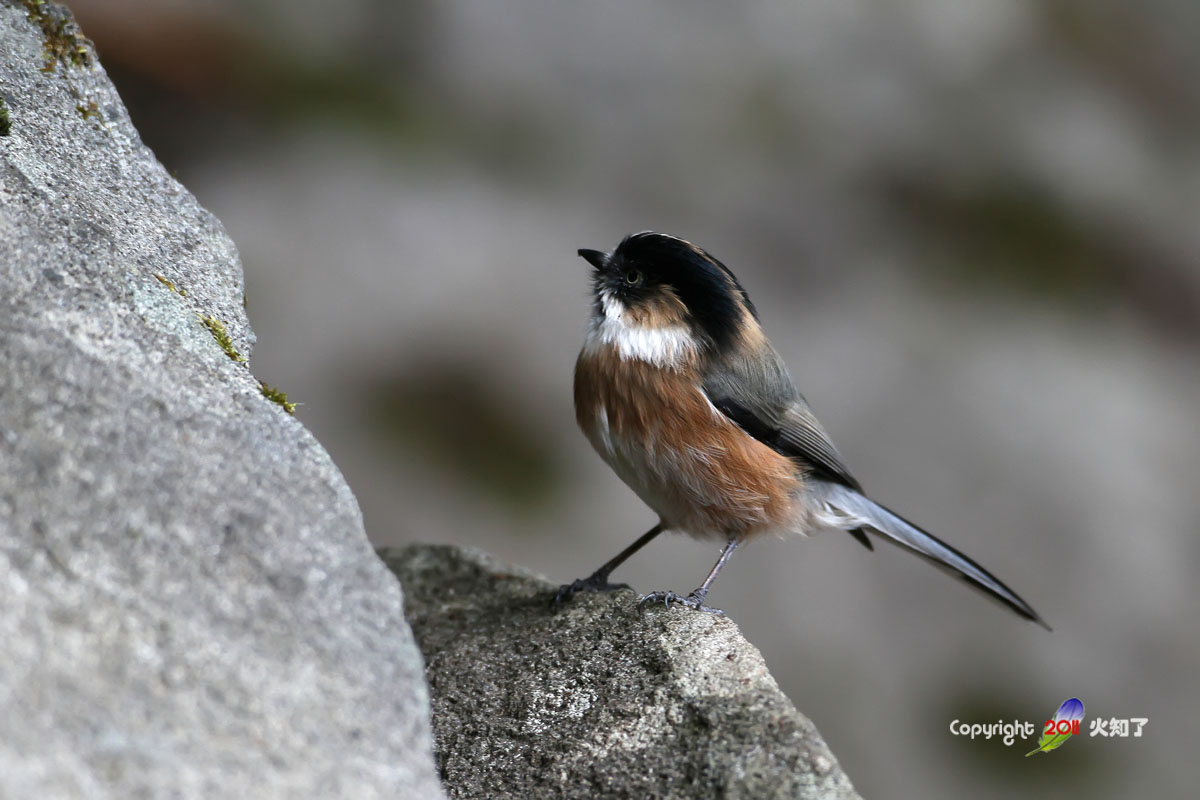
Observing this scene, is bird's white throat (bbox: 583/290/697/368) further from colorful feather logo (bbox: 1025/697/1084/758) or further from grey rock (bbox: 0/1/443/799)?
colorful feather logo (bbox: 1025/697/1084/758)

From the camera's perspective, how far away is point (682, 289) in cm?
393

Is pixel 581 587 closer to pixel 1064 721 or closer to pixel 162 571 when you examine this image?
pixel 1064 721

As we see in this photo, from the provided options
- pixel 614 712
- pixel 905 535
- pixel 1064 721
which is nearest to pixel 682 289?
pixel 905 535

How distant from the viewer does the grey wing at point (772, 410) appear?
387 cm

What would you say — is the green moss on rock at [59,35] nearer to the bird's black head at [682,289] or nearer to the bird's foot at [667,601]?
the bird's black head at [682,289]

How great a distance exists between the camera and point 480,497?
7211mm

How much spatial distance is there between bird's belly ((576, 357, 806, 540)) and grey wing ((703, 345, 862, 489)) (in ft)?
0.23

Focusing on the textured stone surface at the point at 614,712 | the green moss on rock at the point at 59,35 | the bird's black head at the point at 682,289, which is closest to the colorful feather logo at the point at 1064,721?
the textured stone surface at the point at 614,712

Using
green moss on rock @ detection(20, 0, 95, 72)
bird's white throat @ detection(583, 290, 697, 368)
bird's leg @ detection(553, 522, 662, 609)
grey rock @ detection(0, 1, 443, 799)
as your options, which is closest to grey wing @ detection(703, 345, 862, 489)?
bird's white throat @ detection(583, 290, 697, 368)

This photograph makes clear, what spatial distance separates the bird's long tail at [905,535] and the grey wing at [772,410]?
0.24 ft

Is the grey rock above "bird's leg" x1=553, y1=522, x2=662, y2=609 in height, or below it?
below

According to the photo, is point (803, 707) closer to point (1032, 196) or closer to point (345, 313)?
point (345, 313)

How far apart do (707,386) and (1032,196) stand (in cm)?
610

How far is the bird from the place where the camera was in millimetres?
3773
